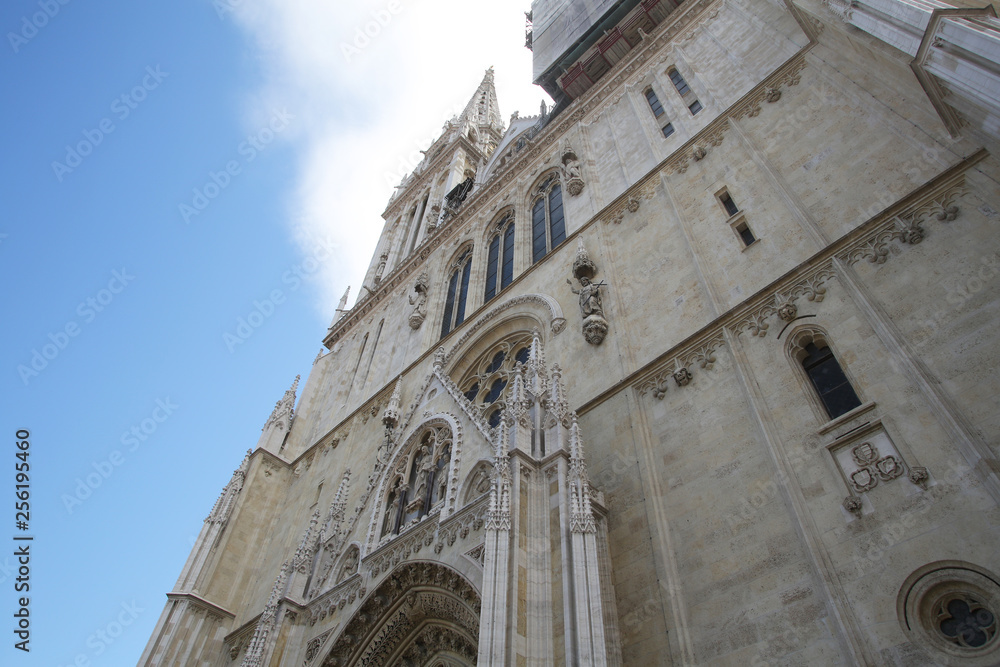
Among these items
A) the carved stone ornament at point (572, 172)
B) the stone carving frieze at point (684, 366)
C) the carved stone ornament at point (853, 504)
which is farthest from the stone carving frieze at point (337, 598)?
the carved stone ornament at point (572, 172)

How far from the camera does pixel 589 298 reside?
13094 mm

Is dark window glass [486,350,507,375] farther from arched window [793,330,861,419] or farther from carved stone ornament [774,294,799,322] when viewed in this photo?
arched window [793,330,861,419]

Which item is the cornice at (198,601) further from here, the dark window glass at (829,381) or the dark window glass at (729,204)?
the dark window glass at (729,204)

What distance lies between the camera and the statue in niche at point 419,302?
68.5 ft

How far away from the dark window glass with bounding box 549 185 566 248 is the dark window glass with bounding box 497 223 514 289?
168 centimetres

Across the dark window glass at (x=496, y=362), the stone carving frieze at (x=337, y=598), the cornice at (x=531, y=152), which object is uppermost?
the cornice at (x=531, y=152)

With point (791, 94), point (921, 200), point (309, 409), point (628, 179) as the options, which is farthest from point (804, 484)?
point (309, 409)

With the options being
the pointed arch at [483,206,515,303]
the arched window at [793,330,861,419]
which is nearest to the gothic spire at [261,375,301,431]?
the pointed arch at [483,206,515,303]

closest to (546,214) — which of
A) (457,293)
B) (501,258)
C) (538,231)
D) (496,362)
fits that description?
(538,231)

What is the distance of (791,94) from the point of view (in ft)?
42.5

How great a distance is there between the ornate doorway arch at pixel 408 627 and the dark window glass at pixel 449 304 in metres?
9.39

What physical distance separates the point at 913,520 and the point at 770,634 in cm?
183

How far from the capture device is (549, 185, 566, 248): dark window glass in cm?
1745

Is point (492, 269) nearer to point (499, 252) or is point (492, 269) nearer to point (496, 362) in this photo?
point (499, 252)
